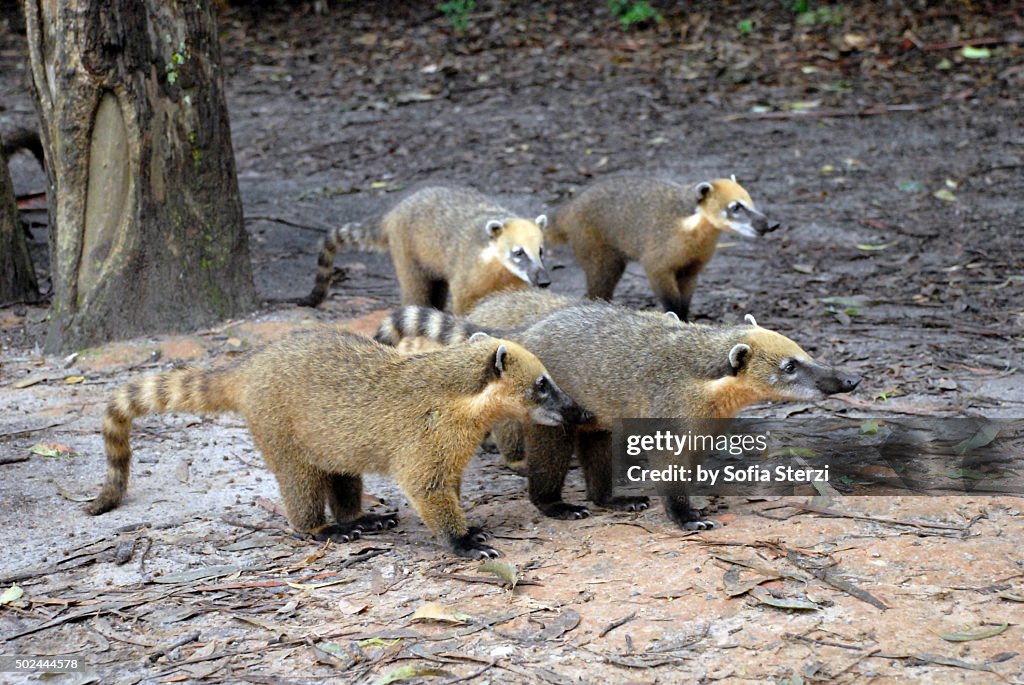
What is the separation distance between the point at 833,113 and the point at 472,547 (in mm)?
9278

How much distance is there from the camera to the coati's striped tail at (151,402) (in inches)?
210

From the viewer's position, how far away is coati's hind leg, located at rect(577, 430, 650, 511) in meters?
5.61

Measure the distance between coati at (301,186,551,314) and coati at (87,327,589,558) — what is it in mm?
2647

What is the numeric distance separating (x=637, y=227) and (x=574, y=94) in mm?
5695

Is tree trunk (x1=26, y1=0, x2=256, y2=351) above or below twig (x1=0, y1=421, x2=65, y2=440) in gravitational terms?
above

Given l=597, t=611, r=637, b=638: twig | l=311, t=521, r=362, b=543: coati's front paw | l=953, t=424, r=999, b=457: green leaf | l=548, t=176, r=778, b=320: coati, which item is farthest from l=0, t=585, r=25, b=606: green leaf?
l=548, t=176, r=778, b=320: coati

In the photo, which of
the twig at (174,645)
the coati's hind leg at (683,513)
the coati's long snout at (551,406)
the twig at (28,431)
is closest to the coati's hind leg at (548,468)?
the coati's long snout at (551,406)

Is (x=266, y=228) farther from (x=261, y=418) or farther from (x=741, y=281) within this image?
(x=261, y=418)

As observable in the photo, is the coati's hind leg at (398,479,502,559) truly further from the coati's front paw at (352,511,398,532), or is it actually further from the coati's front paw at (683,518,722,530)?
the coati's front paw at (683,518,722,530)

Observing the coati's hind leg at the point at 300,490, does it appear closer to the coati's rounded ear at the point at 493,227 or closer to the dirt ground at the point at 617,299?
the dirt ground at the point at 617,299

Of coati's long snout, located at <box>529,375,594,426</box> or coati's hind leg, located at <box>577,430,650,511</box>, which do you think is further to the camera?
coati's hind leg, located at <box>577,430,650,511</box>

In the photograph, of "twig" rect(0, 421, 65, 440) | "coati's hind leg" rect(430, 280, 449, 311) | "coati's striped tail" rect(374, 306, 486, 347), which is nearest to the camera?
"coati's striped tail" rect(374, 306, 486, 347)

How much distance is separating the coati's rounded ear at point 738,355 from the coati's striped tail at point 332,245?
407 centimetres

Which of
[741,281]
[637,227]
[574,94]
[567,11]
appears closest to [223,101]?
[637,227]
